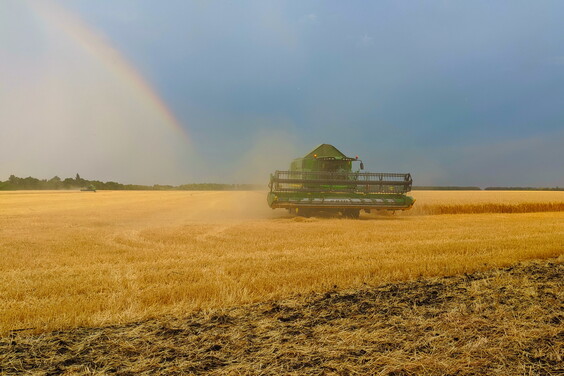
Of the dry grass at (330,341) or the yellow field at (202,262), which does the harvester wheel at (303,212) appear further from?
the dry grass at (330,341)

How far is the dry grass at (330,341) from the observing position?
3113 millimetres

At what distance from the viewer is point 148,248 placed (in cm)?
916

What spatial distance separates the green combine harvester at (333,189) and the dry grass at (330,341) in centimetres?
1124

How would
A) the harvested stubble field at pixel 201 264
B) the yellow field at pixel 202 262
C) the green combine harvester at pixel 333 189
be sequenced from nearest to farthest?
1. the harvested stubble field at pixel 201 264
2. the yellow field at pixel 202 262
3. the green combine harvester at pixel 333 189

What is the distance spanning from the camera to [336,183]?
17.2 meters

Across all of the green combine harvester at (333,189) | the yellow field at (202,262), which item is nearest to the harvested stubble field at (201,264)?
the yellow field at (202,262)

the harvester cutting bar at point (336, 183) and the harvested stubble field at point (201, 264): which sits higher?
the harvester cutting bar at point (336, 183)

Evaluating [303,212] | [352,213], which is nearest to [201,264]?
[303,212]

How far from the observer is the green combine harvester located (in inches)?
643

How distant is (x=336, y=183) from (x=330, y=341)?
13.9 m

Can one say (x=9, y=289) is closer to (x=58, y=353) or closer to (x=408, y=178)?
(x=58, y=353)

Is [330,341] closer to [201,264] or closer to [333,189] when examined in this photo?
[201,264]

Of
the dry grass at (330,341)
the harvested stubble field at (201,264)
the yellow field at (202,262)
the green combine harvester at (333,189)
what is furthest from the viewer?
the green combine harvester at (333,189)

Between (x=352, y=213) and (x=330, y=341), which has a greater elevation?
(x=352, y=213)
